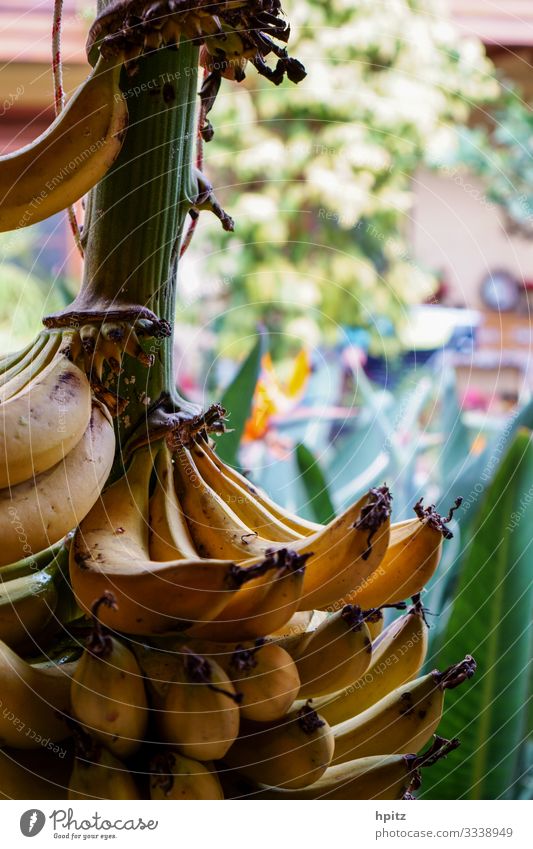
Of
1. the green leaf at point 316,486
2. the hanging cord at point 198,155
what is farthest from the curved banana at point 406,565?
the green leaf at point 316,486

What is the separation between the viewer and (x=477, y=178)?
4.01 meters

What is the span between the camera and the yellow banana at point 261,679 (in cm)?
39

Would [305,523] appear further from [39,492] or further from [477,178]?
[477,178]

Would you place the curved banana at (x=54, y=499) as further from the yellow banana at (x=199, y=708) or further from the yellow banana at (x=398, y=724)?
the yellow banana at (x=398, y=724)

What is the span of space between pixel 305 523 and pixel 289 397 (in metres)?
1.01

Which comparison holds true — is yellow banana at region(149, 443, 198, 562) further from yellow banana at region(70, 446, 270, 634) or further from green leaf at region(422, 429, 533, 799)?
green leaf at region(422, 429, 533, 799)

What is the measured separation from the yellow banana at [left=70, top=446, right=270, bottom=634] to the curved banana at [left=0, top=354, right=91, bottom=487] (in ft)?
0.15

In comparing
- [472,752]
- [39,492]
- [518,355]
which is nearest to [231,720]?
[39,492]

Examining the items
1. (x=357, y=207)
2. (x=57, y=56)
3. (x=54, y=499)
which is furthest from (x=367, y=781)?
(x=357, y=207)

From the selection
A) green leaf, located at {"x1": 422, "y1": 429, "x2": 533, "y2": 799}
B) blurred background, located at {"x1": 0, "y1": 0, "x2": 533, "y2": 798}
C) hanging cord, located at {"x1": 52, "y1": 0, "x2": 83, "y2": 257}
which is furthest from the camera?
blurred background, located at {"x1": 0, "y1": 0, "x2": 533, "y2": 798}

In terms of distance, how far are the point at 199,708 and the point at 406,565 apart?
16cm

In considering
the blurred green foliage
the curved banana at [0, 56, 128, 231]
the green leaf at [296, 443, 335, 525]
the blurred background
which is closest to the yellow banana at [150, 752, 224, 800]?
the curved banana at [0, 56, 128, 231]

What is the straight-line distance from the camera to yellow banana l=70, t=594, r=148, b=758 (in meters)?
0.38
